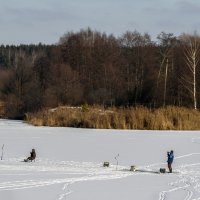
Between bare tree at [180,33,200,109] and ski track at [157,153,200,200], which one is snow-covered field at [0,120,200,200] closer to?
ski track at [157,153,200,200]

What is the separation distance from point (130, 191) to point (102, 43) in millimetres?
47996

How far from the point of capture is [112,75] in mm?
54844

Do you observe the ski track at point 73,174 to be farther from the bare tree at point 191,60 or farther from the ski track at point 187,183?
the bare tree at point 191,60

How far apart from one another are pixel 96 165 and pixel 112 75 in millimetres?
34990

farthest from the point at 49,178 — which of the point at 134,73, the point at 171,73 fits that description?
the point at 134,73

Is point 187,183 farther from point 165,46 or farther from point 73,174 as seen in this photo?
point 165,46

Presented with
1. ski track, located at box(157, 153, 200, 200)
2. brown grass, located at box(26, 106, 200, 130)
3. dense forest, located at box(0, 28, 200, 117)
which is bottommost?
ski track, located at box(157, 153, 200, 200)

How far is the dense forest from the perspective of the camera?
156 feet

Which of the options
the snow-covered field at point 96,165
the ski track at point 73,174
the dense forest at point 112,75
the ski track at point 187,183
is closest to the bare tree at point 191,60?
the dense forest at point 112,75

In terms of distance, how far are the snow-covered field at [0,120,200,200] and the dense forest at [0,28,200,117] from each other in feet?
52.8

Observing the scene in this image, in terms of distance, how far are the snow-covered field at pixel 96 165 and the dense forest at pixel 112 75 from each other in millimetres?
16105

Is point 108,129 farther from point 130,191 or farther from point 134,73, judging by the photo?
point 134,73

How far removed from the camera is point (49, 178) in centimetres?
1689

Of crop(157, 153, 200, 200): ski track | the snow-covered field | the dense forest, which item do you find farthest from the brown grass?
crop(157, 153, 200, 200): ski track
